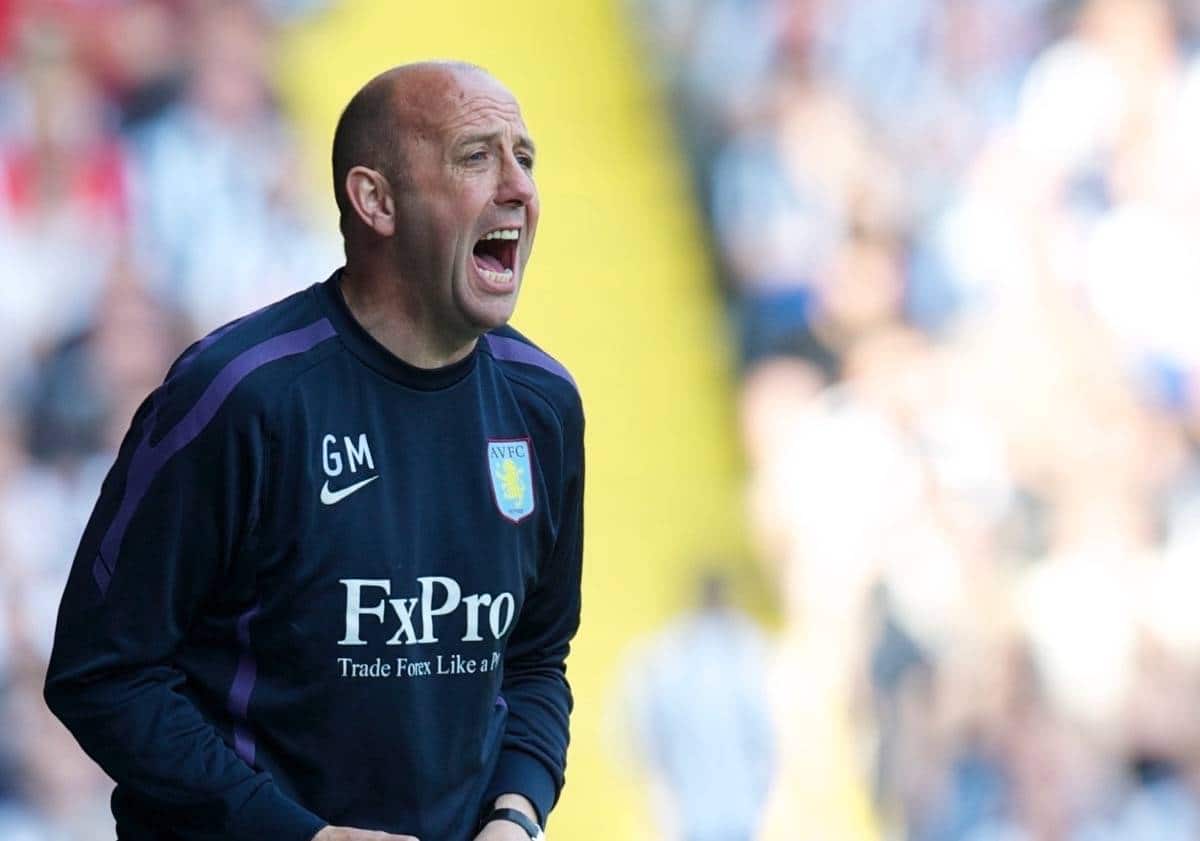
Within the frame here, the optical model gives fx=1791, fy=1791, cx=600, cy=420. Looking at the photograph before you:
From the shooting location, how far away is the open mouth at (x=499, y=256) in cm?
192

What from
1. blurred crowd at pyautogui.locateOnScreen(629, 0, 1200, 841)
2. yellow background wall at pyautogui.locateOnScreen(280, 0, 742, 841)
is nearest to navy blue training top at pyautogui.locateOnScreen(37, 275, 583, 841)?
yellow background wall at pyautogui.locateOnScreen(280, 0, 742, 841)

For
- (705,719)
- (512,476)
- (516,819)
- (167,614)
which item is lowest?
(705,719)

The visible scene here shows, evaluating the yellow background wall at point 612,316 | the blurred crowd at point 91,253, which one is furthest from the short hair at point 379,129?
the yellow background wall at point 612,316

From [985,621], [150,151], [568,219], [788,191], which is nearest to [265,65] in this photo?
[150,151]

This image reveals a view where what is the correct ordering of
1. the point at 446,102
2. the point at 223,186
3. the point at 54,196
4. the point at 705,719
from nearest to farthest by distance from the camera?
the point at 446,102 → the point at 54,196 → the point at 223,186 → the point at 705,719

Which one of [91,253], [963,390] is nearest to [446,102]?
[91,253]

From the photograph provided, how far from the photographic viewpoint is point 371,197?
76.0 inches

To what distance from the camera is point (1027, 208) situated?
4879mm

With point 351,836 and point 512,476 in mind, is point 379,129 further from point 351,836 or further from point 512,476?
point 351,836

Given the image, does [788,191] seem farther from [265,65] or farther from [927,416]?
[265,65]

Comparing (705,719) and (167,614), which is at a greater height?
(167,614)

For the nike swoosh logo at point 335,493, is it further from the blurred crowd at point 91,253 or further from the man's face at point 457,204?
the blurred crowd at point 91,253

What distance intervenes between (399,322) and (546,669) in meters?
0.50

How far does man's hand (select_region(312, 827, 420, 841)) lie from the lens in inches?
70.4
